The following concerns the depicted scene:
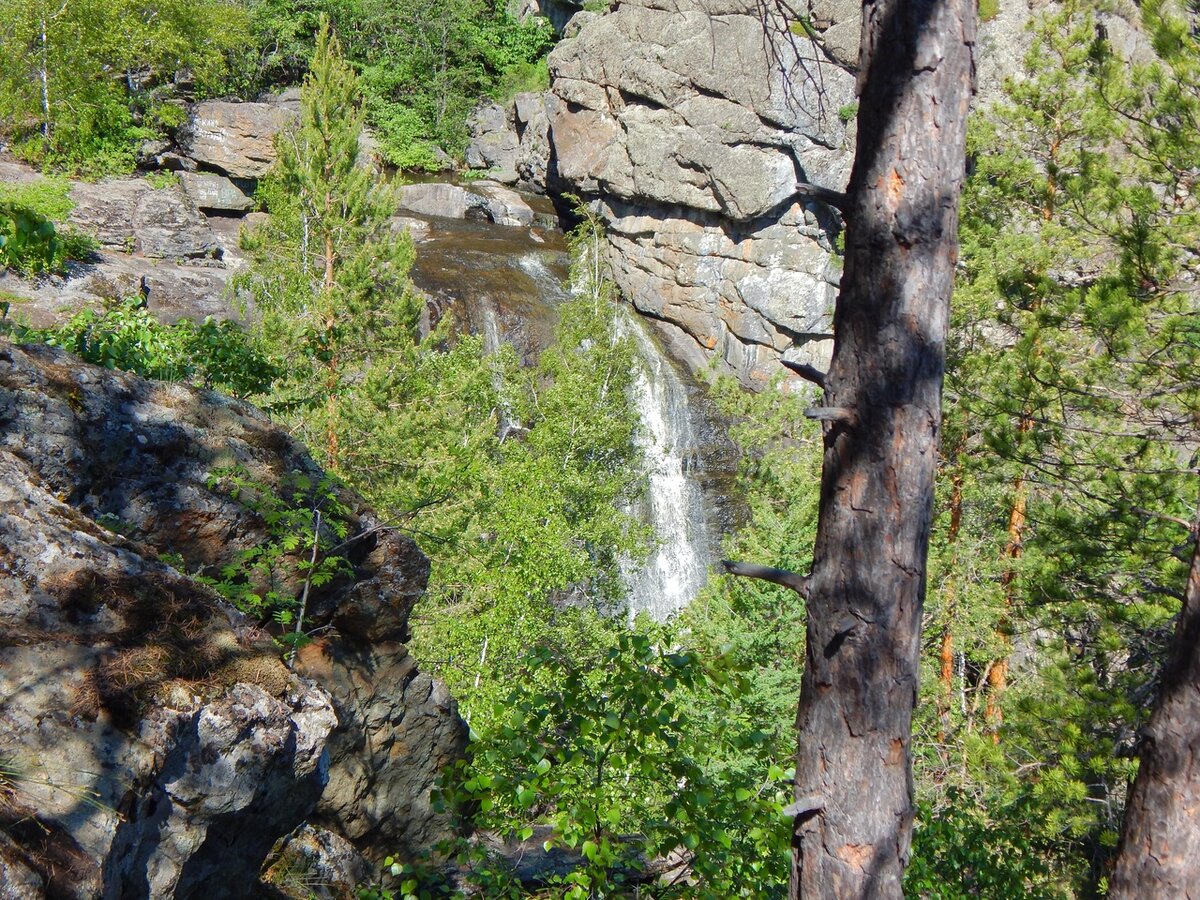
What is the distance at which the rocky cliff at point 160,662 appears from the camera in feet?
7.98

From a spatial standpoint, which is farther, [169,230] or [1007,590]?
[169,230]

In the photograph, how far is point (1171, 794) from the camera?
3643mm

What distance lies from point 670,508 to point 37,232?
1807 cm

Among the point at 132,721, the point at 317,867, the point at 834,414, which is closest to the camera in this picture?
the point at 132,721

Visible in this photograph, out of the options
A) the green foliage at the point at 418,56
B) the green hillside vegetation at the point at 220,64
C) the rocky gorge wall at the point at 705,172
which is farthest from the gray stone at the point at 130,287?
the green foliage at the point at 418,56

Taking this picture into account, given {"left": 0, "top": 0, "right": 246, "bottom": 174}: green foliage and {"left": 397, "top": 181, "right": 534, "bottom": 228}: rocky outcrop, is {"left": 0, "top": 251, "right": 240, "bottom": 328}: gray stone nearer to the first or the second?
{"left": 0, "top": 0, "right": 246, "bottom": 174}: green foliage

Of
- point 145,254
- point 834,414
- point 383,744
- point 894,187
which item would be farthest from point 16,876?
point 145,254

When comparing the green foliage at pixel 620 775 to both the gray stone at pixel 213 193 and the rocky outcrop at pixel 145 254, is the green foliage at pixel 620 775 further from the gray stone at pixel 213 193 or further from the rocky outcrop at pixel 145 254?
the gray stone at pixel 213 193

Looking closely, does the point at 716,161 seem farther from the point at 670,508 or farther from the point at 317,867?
the point at 317,867

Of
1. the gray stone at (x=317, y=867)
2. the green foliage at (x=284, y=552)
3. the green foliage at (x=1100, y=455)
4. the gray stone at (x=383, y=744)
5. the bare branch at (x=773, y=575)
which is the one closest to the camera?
the bare branch at (x=773, y=575)

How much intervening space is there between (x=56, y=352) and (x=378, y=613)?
78.3 inches

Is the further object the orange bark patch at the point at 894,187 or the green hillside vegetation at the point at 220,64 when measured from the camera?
the green hillside vegetation at the point at 220,64

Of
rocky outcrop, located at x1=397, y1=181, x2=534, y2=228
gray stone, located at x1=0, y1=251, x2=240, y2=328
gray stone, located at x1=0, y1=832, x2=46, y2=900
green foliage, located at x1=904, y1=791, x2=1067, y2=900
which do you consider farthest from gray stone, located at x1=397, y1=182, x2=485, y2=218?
gray stone, located at x1=0, y1=832, x2=46, y2=900

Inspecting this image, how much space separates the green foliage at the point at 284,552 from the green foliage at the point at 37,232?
122cm
